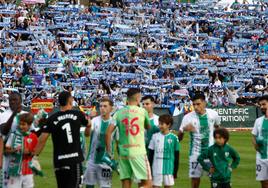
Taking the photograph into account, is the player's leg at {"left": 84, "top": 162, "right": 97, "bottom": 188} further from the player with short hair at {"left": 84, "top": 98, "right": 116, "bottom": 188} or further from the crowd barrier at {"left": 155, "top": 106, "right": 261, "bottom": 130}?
the crowd barrier at {"left": 155, "top": 106, "right": 261, "bottom": 130}

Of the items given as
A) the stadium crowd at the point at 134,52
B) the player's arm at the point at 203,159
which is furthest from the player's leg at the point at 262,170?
the stadium crowd at the point at 134,52

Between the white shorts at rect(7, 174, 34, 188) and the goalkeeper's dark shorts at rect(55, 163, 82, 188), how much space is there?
0.51 m

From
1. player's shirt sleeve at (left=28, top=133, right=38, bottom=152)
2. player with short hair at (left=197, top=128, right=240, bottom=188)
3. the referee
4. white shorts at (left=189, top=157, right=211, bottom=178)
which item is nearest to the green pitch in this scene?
white shorts at (left=189, top=157, right=211, bottom=178)

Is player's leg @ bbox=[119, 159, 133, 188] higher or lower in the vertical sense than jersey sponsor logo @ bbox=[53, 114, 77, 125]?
lower

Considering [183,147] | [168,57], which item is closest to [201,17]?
[168,57]

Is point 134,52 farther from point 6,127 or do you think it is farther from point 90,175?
point 6,127

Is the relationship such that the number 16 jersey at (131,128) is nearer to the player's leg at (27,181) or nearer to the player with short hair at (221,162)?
the player with short hair at (221,162)

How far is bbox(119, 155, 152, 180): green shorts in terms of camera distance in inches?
642

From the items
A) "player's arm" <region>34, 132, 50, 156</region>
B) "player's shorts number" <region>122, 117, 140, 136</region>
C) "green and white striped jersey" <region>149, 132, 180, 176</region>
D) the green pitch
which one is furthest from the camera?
the green pitch

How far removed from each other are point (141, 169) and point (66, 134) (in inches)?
67.1

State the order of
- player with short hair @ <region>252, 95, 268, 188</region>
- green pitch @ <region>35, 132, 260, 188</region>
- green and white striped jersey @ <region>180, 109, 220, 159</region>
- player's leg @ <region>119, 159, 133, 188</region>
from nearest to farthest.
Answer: player's leg @ <region>119, 159, 133, 188</region> → player with short hair @ <region>252, 95, 268, 188</region> → green and white striped jersey @ <region>180, 109, 220, 159</region> → green pitch @ <region>35, 132, 260, 188</region>

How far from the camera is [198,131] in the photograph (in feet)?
60.5

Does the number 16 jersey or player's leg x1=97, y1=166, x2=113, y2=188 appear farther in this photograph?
player's leg x1=97, y1=166, x2=113, y2=188

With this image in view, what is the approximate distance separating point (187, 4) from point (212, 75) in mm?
12683
